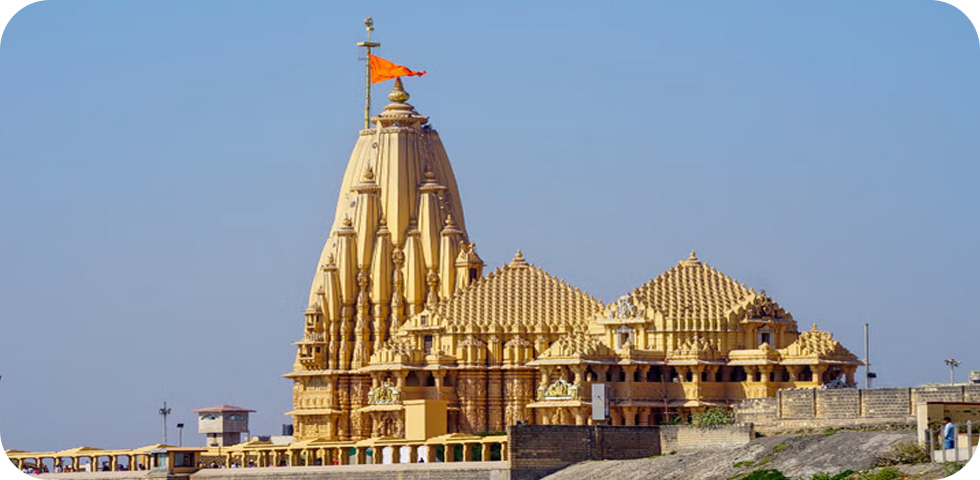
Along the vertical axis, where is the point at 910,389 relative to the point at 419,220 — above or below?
below

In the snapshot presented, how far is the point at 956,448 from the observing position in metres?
87.7

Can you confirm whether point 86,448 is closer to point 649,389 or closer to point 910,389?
point 649,389

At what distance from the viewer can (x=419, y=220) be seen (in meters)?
142

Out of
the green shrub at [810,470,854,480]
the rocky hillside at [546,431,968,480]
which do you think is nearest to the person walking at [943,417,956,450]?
the rocky hillside at [546,431,968,480]

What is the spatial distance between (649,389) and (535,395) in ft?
26.2

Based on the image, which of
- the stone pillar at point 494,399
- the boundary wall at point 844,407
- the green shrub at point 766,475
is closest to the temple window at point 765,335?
the stone pillar at point 494,399

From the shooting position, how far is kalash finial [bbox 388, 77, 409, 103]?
143 metres

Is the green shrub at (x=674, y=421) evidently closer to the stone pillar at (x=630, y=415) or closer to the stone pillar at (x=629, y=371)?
the stone pillar at (x=630, y=415)

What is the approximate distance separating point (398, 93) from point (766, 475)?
5172cm

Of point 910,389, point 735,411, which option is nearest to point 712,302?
point 735,411

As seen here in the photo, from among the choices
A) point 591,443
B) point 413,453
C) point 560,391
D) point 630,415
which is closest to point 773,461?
point 591,443

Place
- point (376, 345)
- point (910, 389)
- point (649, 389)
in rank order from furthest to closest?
point (376, 345)
point (649, 389)
point (910, 389)

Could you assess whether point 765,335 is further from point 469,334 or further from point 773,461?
point 773,461

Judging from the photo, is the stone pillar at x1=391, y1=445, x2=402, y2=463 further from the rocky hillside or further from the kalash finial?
the kalash finial
